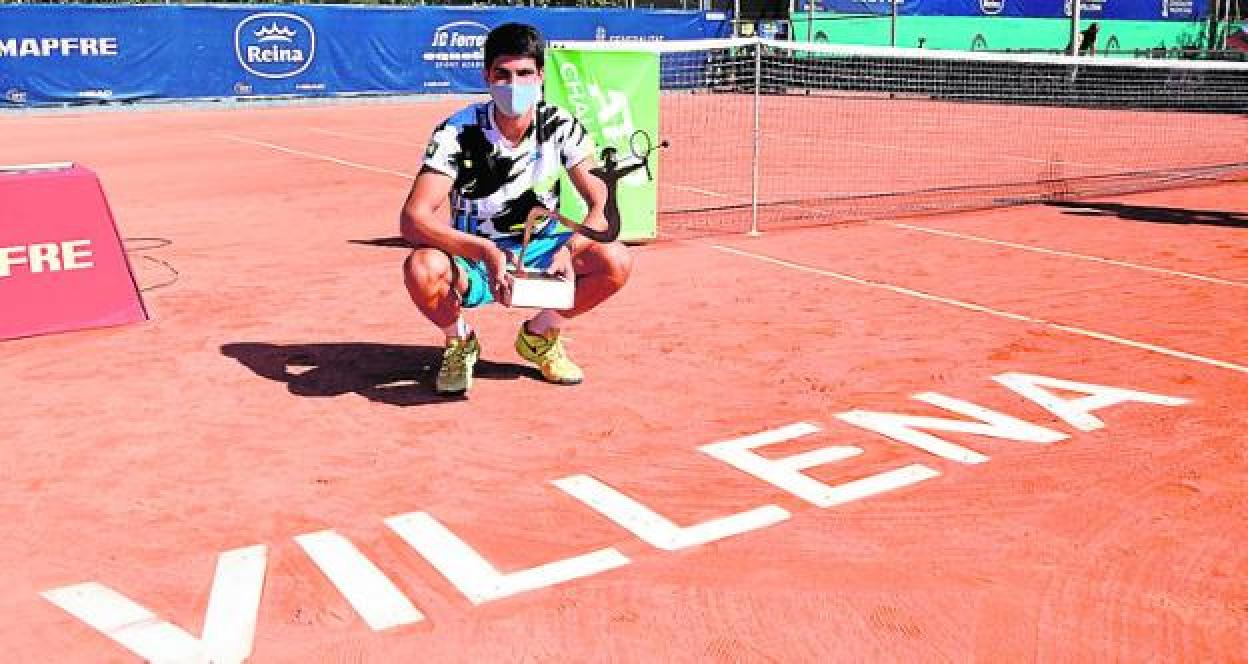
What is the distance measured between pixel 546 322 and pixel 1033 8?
47.4 metres

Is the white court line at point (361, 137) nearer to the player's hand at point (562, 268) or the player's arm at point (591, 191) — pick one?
the player's arm at point (591, 191)

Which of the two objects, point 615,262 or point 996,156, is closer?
point 615,262

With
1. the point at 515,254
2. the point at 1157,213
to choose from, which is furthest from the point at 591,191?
the point at 1157,213

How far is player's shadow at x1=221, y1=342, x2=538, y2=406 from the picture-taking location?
6234 mm

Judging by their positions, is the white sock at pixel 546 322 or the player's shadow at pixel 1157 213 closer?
the white sock at pixel 546 322

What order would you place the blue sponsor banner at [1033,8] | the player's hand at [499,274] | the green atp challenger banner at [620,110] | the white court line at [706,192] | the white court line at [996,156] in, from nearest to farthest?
the player's hand at [499,274]
the green atp challenger banner at [620,110]
the white court line at [706,192]
the white court line at [996,156]
the blue sponsor banner at [1033,8]

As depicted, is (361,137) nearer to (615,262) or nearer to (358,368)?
(358,368)

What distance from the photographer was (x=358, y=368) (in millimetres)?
6707

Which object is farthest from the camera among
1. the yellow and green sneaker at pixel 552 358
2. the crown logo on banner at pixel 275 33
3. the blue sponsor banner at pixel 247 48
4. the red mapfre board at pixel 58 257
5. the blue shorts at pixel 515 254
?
the crown logo on banner at pixel 275 33

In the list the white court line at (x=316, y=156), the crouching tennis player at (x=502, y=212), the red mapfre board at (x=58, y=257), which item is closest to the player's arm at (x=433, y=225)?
the crouching tennis player at (x=502, y=212)

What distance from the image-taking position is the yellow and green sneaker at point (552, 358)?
6359mm

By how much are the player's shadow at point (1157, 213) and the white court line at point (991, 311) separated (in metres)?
4.52

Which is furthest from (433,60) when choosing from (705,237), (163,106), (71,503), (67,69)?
(71,503)

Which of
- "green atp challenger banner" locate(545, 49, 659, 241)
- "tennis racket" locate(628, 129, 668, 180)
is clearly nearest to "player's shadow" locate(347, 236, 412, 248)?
"green atp challenger banner" locate(545, 49, 659, 241)
